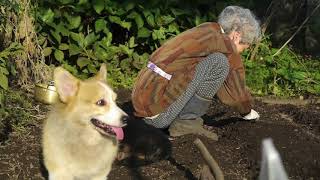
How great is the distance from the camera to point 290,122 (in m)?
5.56

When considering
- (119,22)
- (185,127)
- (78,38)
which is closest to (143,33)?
(119,22)

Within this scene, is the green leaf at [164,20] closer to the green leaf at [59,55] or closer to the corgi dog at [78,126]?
the green leaf at [59,55]

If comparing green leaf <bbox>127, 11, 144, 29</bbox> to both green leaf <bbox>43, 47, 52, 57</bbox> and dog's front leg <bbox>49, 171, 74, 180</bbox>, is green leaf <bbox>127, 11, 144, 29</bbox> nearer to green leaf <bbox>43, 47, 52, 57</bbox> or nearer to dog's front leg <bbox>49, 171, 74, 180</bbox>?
green leaf <bbox>43, 47, 52, 57</bbox>

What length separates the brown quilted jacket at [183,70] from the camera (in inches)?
165

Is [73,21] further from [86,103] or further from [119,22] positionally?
[86,103]

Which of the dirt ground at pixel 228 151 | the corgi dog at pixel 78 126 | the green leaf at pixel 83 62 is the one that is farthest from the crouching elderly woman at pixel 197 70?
the green leaf at pixel 83 62

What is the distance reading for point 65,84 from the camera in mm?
3373

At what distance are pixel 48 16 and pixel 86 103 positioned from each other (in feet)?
9.89

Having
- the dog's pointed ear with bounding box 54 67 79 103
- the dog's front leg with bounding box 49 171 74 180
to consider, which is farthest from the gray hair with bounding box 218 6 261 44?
the dog's front leg with bounding box 49 171 74 180

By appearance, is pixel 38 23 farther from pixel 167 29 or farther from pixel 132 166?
pixel 132 166

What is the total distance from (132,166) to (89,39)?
2.49 metres

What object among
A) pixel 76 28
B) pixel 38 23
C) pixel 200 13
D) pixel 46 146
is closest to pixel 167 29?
pixel 200 13

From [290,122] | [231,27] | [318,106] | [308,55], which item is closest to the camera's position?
[231,27]

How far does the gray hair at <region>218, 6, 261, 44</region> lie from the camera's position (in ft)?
13.6
